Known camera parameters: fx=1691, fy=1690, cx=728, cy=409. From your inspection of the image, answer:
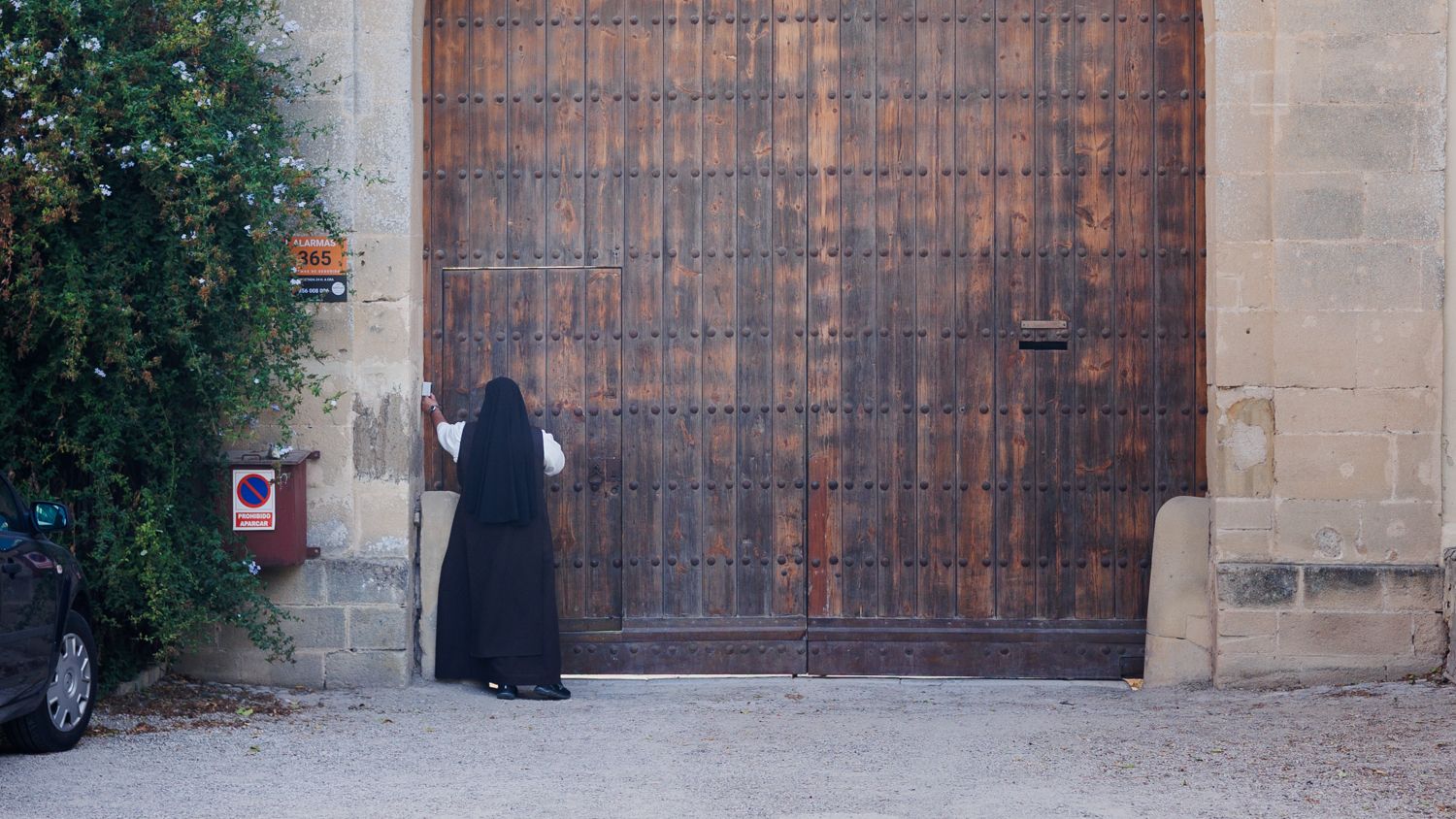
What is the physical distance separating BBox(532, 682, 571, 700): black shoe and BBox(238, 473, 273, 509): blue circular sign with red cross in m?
1.38

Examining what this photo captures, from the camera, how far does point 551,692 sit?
7.17 meters

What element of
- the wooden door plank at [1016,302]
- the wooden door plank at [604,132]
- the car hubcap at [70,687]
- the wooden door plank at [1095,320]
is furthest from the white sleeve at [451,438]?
the wooden door plank at [1095,320]

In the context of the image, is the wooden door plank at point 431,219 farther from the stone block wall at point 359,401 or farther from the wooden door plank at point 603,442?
the wooden door plank at point 603,442

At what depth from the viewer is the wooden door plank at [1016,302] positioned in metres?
7.50

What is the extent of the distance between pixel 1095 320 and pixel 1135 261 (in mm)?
314

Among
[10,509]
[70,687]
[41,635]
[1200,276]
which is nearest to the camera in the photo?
[41,635]

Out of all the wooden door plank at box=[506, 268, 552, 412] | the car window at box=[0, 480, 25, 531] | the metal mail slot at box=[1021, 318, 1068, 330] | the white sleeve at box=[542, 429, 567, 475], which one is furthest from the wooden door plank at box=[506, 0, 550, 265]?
the car window at box=[0, 480, 25, 531]

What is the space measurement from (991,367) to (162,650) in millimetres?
3683

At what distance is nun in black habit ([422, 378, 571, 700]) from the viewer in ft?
23.2

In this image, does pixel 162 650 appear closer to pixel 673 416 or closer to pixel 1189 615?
pixel 673 416

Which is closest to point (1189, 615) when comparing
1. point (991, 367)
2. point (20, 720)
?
point (991, 367)

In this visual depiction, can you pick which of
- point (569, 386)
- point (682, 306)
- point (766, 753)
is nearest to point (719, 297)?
point (682, 306)

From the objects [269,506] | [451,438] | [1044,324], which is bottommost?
[269,506]

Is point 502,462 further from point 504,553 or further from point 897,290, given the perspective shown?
point 897,290
